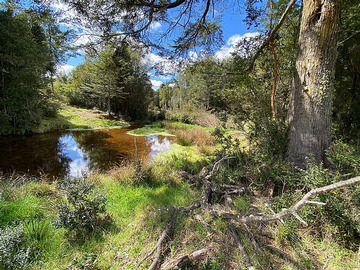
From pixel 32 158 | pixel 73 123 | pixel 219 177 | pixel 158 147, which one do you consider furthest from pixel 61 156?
pixel 73 123

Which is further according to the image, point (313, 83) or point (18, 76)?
point (18, 76)

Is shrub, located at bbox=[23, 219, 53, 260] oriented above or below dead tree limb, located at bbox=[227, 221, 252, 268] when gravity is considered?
below

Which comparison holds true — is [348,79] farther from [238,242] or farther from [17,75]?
[17,75]

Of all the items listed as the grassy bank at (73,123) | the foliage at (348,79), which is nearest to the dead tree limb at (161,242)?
the foliage at (348,79)

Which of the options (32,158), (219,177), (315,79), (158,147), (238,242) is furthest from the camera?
(158,147)

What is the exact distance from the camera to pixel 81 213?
2.08 m

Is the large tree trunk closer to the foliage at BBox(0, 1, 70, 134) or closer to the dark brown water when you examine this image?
the dark brown water

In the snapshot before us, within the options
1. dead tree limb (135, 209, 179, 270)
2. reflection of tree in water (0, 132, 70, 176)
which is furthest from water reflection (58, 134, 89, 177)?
dead tree limb (135, 209, 179, 270)

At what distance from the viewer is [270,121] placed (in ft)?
10.9

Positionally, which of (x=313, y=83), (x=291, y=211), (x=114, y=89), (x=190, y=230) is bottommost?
(x=190, y=230)

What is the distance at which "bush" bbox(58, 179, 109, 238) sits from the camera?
2025 millimetres

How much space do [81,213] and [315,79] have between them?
343 centimetres

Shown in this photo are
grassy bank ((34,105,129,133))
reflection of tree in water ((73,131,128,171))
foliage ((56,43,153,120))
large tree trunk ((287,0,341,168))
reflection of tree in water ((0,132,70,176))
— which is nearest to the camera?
large tree trunk ((287,0,341,168))

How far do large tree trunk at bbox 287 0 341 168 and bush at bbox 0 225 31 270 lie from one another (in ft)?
10.7
